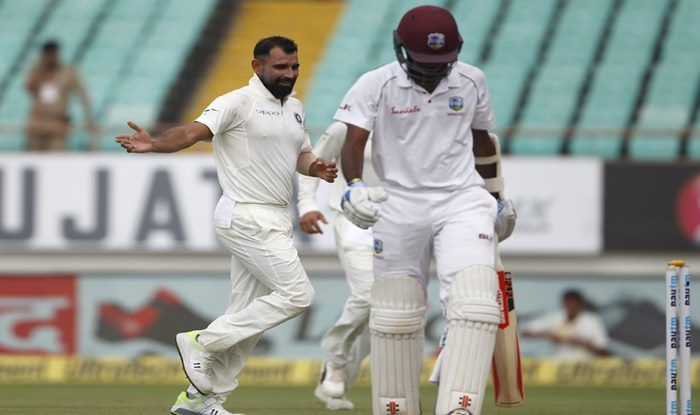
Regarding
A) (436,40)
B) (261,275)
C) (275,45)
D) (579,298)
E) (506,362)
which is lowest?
(506,362)

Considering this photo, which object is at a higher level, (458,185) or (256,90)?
(256,90)

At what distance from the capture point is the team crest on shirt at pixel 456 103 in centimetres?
631

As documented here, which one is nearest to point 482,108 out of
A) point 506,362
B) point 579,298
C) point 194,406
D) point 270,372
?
point 506,362

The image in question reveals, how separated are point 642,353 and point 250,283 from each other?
21.8 ft

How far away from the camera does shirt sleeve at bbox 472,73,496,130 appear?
641 cm

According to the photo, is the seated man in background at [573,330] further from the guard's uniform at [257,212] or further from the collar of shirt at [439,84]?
the collar of shirt at [439,84]

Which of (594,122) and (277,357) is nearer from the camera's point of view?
(277,357)

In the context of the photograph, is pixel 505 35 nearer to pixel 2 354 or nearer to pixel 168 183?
pixel 168 183

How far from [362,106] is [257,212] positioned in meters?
1.11

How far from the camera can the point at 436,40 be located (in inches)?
244

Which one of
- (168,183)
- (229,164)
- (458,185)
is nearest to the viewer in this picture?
(458,185)

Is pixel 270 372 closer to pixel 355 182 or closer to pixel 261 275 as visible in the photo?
pixel 261 275

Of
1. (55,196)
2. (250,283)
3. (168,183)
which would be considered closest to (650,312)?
(168,183)

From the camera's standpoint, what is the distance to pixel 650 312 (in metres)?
13.1
